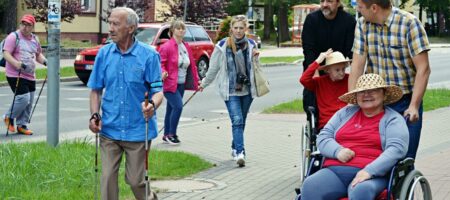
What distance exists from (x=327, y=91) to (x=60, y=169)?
2709mm

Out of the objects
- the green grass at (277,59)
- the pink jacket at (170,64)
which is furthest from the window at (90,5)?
the pink jacket at (170,64)

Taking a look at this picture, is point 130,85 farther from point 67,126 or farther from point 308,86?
point 67,126

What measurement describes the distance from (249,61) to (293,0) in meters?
51.0

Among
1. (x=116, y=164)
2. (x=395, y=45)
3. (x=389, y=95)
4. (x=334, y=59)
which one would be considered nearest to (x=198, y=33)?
(x=334, y=59)

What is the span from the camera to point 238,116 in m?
10.8

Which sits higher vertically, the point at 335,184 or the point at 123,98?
the point at 123,98

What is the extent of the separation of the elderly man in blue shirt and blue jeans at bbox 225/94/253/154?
3722 mm

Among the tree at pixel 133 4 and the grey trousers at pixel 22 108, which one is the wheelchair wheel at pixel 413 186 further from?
the tree at pixel 133 4

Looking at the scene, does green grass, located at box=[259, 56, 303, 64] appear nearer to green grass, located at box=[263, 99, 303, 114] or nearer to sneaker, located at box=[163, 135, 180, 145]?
green grass, located at box=[263, 99, 303, 114]

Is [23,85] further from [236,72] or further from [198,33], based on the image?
[198,33]

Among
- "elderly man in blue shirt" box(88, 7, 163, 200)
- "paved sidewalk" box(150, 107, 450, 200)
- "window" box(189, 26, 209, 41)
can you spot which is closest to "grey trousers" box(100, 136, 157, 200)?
"elderly man in blue shirt" box(88, 7, 163, 200)

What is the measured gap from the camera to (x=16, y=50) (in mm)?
13594

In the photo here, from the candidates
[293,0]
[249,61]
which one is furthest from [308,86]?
[293,0]

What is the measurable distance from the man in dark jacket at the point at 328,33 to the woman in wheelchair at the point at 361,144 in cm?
194
